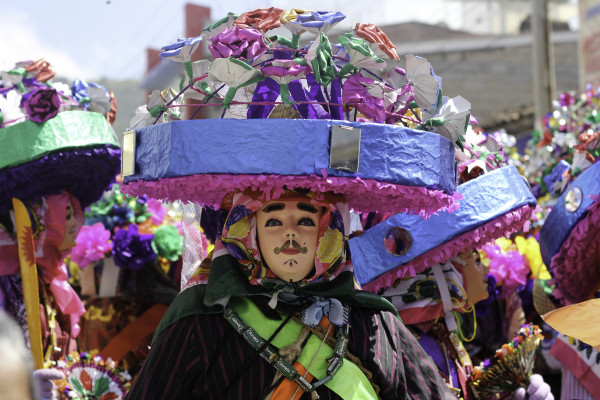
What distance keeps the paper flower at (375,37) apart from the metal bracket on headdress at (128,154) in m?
0.81

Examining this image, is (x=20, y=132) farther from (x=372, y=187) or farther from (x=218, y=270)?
(x=372, y=187)

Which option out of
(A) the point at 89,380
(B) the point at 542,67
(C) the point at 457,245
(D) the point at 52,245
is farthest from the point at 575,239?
(B) the point at 542,67

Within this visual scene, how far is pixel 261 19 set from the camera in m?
2.74

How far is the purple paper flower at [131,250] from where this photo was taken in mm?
5297

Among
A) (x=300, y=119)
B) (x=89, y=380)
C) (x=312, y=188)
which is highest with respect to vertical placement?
(x=300, y=119)

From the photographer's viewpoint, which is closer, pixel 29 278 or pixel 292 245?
pixel 292 245

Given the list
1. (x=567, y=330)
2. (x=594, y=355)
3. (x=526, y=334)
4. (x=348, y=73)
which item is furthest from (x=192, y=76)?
(x=594, y=355)

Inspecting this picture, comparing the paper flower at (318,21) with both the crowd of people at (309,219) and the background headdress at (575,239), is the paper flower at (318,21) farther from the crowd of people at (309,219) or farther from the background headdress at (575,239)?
the background headdress at (575,239)

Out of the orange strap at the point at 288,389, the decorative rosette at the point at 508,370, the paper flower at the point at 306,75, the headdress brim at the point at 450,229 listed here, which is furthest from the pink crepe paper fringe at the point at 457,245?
the orange strap at the point at 288,389

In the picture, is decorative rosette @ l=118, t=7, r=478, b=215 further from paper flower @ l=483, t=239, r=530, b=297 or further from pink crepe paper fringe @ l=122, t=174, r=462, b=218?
paper flower @ l=483, t=239, r=530, b=297

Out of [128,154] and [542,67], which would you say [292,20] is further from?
[542,67]

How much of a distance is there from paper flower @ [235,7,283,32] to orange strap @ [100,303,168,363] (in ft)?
9.63

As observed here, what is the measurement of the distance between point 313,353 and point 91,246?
3.06 metres

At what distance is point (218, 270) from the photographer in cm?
271
